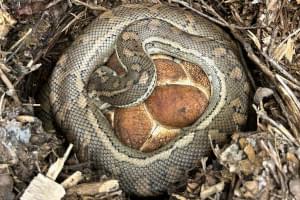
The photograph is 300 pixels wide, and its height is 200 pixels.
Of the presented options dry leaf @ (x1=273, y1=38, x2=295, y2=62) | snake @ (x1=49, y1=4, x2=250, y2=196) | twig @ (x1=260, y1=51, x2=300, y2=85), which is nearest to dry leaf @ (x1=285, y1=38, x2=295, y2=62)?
dry leaf @ (x1=273, y1=38, x2=295, y2=62)

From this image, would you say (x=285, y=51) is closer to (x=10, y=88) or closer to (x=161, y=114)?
(x=161, y=114)

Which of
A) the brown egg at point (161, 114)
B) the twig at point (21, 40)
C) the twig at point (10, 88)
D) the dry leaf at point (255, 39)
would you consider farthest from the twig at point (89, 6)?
the dry leaf at point (255, 39)

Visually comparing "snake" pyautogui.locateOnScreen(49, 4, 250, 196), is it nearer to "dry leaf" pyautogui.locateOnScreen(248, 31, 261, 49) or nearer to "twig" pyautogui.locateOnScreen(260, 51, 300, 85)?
"dry leaf" pyautogui.locateOnScreen(248, 31, 261, 49)

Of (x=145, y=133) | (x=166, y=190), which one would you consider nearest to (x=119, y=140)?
(x=145, y=133)

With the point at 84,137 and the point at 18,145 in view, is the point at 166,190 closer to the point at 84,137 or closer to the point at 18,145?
the point at 84,137

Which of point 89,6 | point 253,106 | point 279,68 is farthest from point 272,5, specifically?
point 89,6

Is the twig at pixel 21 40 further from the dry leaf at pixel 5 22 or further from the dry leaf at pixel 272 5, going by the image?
the dry leaf at pixel 272 5
